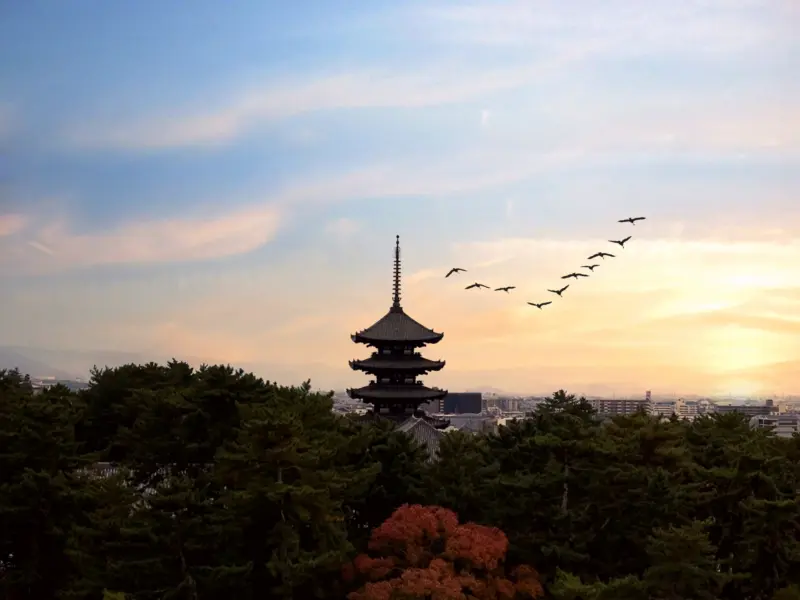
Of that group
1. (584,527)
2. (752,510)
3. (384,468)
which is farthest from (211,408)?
(752,510)

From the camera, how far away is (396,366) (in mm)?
40375

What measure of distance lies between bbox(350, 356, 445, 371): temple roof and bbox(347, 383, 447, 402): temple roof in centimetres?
107

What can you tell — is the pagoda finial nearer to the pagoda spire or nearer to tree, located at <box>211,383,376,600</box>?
the pagoda spire

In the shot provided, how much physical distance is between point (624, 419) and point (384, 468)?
8372 millimetres

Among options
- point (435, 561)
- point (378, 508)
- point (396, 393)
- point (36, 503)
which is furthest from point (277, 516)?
point (396, 393)

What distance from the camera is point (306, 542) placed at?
70.1 feet

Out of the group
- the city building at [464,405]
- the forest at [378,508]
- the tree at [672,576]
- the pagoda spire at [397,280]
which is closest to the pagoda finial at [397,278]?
the pagoda spire at [397,280]

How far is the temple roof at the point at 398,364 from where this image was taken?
40.4 metres

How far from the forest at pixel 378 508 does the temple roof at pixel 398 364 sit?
461 inches

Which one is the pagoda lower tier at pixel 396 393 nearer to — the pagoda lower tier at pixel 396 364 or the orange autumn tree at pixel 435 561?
the pagoda lower tier at pixel 396 364

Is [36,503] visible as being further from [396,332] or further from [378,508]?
[396,332]

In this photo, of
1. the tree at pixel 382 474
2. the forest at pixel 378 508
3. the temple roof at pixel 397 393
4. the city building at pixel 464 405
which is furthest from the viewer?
the city building at pixel 464 405

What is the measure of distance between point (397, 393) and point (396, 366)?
1432mm

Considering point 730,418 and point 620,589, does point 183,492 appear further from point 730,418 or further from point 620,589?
point 730,418
